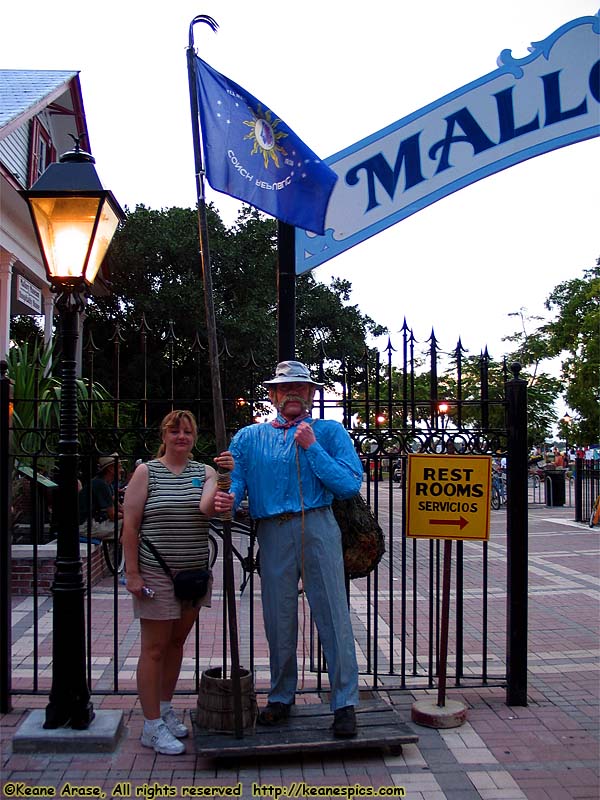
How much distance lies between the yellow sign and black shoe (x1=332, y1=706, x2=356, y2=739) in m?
1.16

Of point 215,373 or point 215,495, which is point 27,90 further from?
point 215,495

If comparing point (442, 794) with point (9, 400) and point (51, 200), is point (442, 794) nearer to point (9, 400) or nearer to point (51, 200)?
point (9, 400)

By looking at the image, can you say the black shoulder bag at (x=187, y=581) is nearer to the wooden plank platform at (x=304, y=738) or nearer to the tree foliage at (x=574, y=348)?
the wooden plank platform at (x=304, y=738)

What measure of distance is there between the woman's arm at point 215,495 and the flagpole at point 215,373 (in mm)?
48

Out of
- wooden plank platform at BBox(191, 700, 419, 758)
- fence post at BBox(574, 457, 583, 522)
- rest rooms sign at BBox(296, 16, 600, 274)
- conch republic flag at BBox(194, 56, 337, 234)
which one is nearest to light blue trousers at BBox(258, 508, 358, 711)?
wooden plank platform at BBox(191, 700, 419, 758)

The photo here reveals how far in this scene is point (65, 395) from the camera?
4.73 m

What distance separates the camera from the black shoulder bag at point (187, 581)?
4.21 metres

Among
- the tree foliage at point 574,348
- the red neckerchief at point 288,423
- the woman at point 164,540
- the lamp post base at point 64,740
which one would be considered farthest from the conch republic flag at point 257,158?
the tree foliage at point 574,348

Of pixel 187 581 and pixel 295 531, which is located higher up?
pixel 295 531

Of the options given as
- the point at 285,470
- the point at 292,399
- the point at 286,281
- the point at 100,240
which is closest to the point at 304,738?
the point at 285,470

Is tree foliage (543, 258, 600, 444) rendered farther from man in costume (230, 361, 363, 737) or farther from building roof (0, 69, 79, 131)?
man in costume (230, 361, 363, 737)

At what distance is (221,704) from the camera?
436 centimetres

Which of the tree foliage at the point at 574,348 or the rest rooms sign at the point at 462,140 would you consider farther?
the tree foliage at the point at 574,348

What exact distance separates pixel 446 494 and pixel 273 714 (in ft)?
5.52
